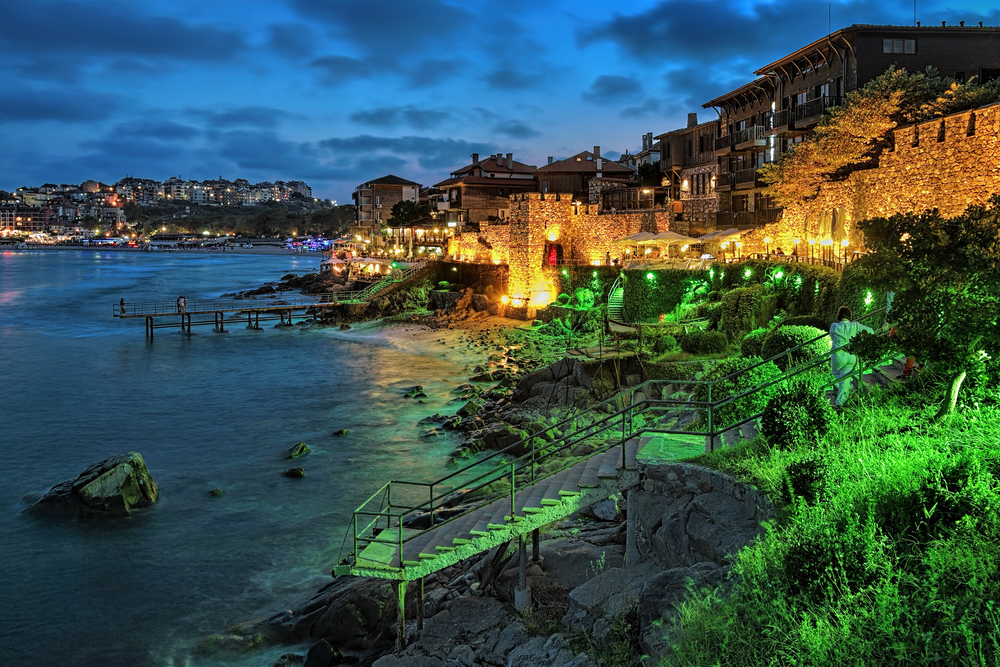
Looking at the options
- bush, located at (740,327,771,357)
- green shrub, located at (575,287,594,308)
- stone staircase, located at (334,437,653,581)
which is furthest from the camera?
green shrub, located at (575,287,594,308)

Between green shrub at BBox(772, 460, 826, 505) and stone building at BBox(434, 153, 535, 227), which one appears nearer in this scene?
green shrub at BBox(772, 460, 826, 505)

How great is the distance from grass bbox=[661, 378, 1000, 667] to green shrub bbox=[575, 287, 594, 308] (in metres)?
Result: 31.7

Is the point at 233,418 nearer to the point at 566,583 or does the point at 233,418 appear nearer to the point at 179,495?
the point at 179,495

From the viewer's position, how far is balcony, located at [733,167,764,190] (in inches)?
1662

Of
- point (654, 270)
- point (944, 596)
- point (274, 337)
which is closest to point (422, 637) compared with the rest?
point (944, 596)

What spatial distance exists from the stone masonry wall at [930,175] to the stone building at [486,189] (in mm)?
42399

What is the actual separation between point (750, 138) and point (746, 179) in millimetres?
2391

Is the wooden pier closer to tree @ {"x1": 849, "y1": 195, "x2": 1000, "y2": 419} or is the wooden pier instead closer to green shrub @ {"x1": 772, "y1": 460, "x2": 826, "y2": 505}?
tree @ {"x1": 849, "y1": 195, "x2": 1000, "y2": 419}

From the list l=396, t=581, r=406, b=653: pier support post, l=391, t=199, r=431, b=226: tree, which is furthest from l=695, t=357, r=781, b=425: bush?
l=391, t=199, r=431, b=226: tree

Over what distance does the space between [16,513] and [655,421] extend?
17.1 metres

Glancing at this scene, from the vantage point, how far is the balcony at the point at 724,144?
45.3m

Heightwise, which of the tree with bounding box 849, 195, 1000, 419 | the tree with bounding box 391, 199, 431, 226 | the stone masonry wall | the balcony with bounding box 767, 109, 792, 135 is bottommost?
the tree with bounding box 849, 195, 1000, 419

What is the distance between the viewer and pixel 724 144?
46.2 metres

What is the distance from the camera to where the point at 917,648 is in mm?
5477
